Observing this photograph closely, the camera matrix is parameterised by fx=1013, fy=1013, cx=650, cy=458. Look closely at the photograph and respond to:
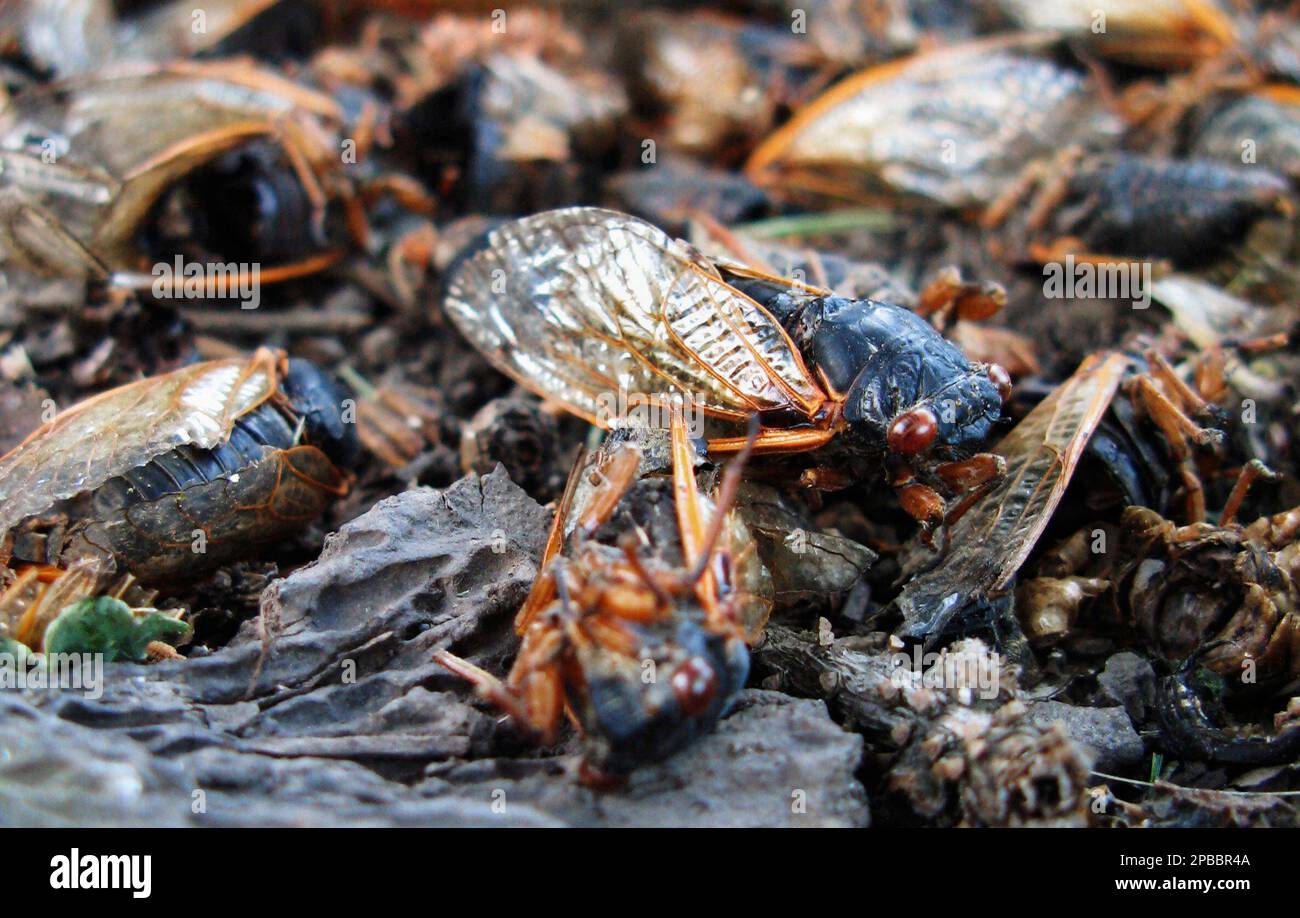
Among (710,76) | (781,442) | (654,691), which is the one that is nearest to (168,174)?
(710,76)

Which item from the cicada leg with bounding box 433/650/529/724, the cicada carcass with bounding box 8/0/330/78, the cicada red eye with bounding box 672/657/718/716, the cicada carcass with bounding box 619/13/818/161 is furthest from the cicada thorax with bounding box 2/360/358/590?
the cicada carcass with bounding box 619/13/818/161

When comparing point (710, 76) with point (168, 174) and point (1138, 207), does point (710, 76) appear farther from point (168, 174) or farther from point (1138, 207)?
point (168, 174)

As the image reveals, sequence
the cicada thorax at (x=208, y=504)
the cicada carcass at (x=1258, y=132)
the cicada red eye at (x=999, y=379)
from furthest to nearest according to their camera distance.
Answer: the cicada carcass at (x=1258, y=132), the cicada red eye at (x=999, y=379), the cicada thorax at (x=208, y=504)

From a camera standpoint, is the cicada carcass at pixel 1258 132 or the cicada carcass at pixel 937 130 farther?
the cicada carcass at pixel 937 130

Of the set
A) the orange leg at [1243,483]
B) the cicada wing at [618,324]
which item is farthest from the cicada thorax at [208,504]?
the orange leg at [1243,483]

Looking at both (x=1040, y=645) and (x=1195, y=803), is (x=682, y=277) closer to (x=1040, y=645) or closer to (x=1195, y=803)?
(x=1040, y=645)

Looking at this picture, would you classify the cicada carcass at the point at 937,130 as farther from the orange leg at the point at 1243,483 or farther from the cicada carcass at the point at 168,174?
the cicada carcass at the point at 168,174

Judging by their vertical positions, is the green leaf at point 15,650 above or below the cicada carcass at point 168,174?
below

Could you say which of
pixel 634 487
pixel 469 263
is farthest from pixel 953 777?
pixel 469 263
